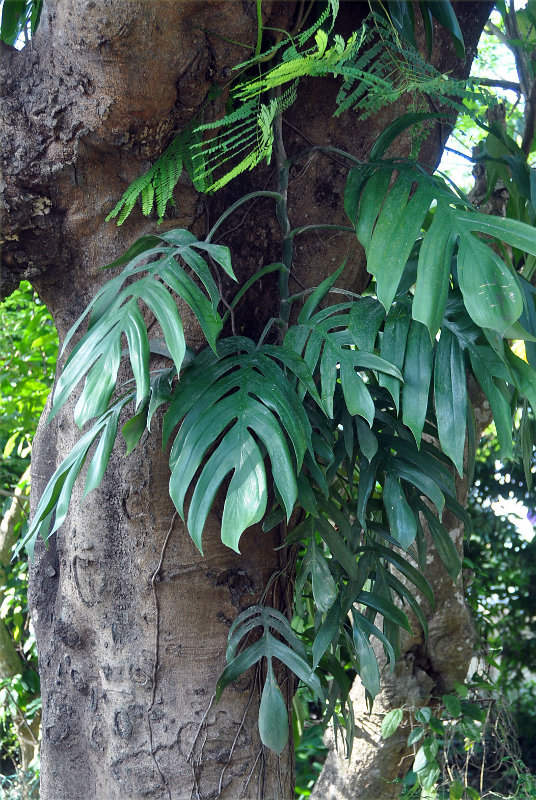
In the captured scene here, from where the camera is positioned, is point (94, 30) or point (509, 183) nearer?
point (94, 30)

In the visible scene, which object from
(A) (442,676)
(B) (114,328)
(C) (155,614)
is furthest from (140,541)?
(A) (442,676)

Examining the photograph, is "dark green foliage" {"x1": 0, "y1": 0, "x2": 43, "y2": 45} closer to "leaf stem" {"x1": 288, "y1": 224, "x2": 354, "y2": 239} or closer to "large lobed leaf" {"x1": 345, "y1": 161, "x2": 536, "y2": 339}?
"leaf stem" {"x1": 288, "y1": 224, "x2": 354, "y2": 239}

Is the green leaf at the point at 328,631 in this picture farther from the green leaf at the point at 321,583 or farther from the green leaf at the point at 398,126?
the green leaf at the point at 398,126

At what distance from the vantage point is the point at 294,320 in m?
1.30

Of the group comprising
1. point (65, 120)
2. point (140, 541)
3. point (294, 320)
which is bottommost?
point (140, 541)

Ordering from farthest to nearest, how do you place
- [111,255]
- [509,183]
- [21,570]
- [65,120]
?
[21,570] → [509,183] → [111,255] → [65,120]

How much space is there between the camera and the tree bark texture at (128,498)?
1096 mm

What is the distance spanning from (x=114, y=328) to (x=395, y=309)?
0.39 meters

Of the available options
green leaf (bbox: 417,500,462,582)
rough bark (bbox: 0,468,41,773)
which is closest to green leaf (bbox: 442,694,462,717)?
green leaf (bbox: 417,500,462,582)

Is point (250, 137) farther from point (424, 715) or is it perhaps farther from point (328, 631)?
point (424, 715)

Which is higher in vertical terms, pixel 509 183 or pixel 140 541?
pixel 509 183

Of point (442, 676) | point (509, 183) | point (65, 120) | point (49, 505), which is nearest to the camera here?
point (49, 505)

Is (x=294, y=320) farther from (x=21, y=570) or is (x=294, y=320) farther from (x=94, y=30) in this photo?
(x=21, y=570)

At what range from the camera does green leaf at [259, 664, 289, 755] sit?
1046 mm
